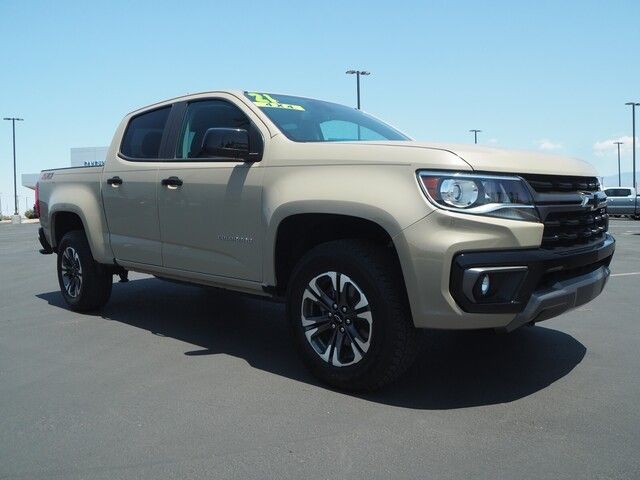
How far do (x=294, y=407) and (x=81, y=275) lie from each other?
3466mm

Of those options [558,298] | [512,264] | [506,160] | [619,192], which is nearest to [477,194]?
[506,160]

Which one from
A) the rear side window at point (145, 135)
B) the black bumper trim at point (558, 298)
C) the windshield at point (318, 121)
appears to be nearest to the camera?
the black bumper trim at point (558, 298)

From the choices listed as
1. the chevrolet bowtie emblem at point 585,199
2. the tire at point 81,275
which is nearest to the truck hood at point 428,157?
the chevrolet bowtie emblem at point 585,199

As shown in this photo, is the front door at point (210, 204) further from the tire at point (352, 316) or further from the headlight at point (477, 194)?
the headlight at point (477, 194)

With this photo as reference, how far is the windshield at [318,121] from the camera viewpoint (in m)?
4.52

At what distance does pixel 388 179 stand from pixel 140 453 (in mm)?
1923

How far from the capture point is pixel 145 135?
5.68 meters

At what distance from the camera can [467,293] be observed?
3.25 m

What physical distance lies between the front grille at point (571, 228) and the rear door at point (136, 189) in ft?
10.2

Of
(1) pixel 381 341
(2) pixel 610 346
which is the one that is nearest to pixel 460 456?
(1) pixel 381 341

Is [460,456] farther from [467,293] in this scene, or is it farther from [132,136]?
[132,136]

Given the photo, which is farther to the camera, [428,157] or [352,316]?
[352,316]

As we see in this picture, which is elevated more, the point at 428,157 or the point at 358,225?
the point at 428,157

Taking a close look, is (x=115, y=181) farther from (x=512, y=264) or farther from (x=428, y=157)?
(x=512, y=264)
